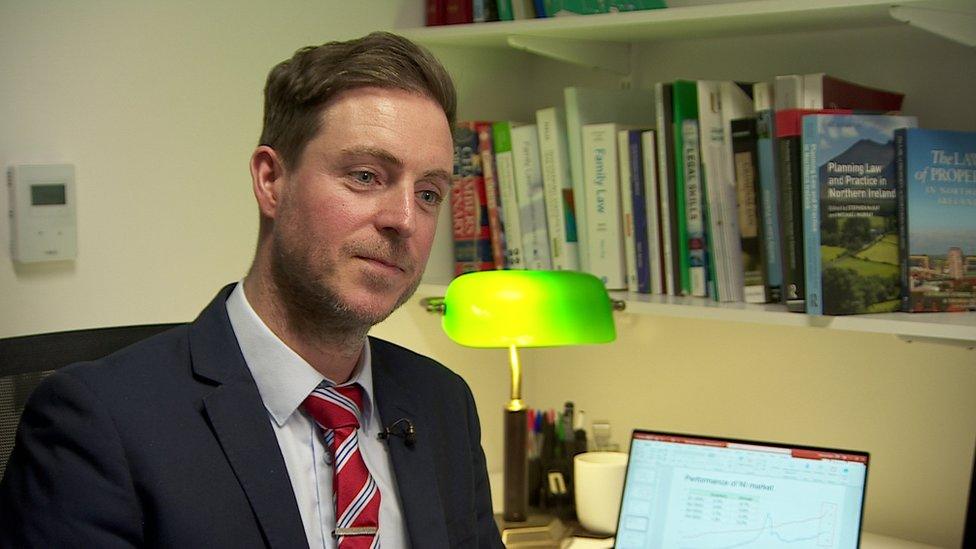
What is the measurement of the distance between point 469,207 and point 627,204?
397 millimetres

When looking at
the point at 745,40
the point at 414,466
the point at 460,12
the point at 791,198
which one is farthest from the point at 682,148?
the point at 414,466

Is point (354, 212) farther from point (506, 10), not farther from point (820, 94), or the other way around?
point (506, 10)

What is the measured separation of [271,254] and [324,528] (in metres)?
0.33

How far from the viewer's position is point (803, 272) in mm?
1854

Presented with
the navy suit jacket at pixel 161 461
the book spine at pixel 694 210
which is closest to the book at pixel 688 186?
the book spine at pixel 694 210

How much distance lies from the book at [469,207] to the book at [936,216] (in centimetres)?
89

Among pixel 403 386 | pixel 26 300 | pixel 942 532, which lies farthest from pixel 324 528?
pixel 942 532

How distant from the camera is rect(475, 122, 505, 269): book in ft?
7.70

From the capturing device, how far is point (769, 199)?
191cm

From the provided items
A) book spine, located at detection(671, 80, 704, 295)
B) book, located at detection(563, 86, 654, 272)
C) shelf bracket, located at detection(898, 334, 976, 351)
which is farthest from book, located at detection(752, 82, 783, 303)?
book, located at detection(563, 86, 654, 272)

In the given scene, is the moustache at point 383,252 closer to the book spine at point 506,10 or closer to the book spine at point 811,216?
the book spine at point 811,216

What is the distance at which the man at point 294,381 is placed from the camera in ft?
3.98

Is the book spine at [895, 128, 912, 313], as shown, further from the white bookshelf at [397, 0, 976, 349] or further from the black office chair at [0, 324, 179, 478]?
the black office chair at [0, 324, 179, 478]

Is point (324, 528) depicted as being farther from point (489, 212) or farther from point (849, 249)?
point (489, 212)
